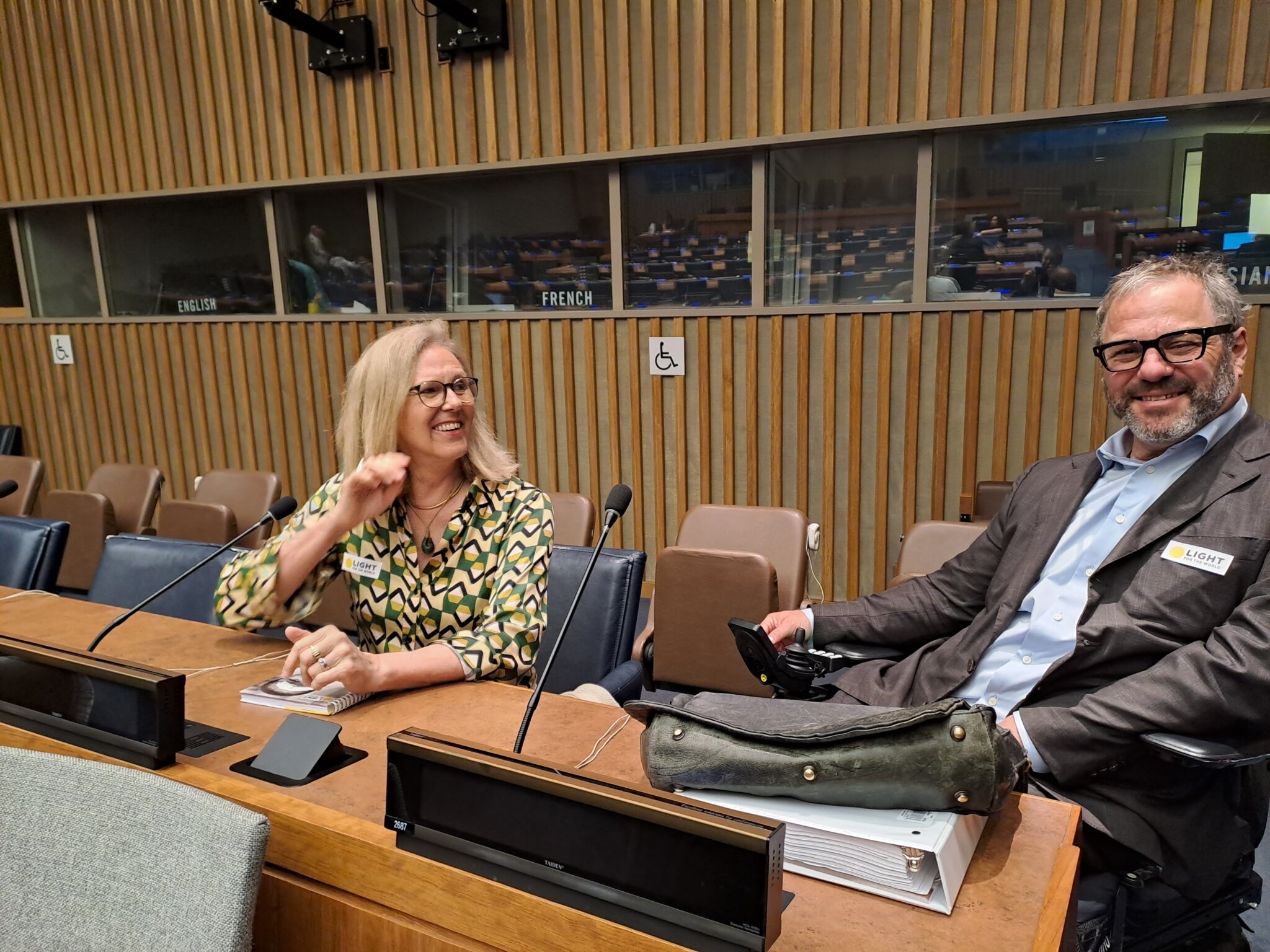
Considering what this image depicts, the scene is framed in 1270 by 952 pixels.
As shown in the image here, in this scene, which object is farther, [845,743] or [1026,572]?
[1026,572]

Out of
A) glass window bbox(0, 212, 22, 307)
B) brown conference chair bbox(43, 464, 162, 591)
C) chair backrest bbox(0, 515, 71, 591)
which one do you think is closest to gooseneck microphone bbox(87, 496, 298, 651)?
chair backrest bbox(0, 515, 71, 591)

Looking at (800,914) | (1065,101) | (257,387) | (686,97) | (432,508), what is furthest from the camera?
(257,387)

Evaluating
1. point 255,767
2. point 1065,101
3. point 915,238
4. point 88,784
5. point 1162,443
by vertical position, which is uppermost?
point 1065,101

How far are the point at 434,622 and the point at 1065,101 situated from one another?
12.4ft

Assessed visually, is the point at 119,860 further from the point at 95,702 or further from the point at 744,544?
the point at 744,544

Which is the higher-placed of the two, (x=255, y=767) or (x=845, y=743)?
(x=845, y=743)

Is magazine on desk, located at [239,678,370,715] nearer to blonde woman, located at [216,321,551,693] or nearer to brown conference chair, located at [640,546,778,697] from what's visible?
blonde woman, located at [216,321,551,693]

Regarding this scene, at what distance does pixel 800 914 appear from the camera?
91 centimetres

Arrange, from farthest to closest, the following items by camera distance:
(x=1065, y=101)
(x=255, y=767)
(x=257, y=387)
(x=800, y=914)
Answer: (x=257, y=387) < (x=1065, y=101) < (x=255, y=767) < (x=800, y=914)

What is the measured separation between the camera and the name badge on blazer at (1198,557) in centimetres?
162

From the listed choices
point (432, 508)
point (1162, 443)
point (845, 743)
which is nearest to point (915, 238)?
point (1162, 443)

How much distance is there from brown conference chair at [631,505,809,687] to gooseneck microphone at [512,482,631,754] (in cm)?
147

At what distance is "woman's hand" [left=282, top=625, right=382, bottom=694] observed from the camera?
4.81 ft

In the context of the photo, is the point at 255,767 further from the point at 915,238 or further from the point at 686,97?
the point at 686,97
